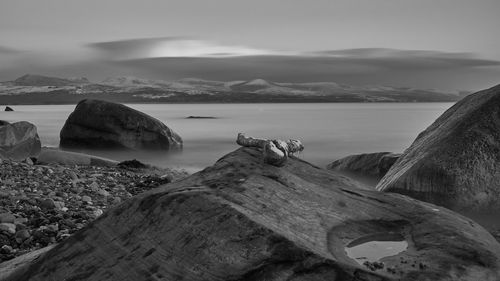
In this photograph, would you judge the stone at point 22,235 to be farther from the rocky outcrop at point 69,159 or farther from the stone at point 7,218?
the rocky outcrop at point 69,159

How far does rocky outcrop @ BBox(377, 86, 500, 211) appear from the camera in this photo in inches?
386

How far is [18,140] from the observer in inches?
827

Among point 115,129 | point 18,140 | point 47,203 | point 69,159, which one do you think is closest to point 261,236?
point 47,203

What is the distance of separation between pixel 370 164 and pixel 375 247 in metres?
11.9

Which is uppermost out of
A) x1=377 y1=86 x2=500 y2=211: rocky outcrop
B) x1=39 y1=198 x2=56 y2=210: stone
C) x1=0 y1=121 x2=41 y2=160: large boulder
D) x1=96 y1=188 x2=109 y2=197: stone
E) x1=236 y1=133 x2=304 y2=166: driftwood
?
x1=236 y1=133 x2=304 y2=166: driftwood

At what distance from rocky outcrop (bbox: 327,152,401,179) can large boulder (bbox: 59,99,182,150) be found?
9.59 m

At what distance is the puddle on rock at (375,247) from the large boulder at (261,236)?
3 cm

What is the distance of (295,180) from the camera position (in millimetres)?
5293

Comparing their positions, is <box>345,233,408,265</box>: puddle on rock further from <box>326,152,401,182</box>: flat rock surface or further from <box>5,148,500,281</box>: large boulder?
<box>326,152,401,182</box>: flat rock surface

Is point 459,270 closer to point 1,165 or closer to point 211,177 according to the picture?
point 211,177

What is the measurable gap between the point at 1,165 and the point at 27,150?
8367 millimetres

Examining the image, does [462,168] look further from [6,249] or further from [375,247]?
[6,249]

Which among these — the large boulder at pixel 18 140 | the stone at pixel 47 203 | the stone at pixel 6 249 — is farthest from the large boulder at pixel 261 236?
the large boulder at pixel 18 140

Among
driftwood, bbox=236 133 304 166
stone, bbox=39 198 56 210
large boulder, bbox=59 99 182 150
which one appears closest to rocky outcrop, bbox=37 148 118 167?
large boulder, bbox=59 99 182 150
